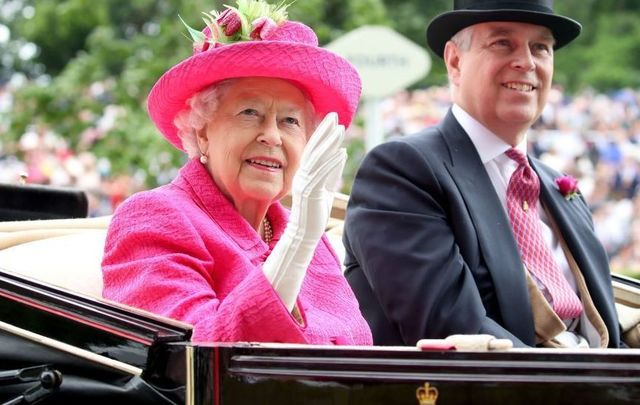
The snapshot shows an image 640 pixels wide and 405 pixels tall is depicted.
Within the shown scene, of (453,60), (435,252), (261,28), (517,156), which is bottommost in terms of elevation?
(435,252)

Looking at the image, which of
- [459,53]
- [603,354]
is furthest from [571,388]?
[459,53]

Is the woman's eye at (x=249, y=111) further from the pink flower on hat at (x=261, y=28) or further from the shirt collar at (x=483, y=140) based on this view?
the shirt collar at (x=483, y=140)

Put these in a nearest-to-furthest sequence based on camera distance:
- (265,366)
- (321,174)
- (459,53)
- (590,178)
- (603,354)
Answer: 1. (603,354)
2. (265,366)
3. (321,174)
4. (459,53)
5. (590,178)

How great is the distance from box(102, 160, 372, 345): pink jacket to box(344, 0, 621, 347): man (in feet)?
1.06

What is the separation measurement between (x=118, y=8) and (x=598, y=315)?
11377 mm

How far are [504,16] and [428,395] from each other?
1.69 m

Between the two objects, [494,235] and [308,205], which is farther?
[494,235]

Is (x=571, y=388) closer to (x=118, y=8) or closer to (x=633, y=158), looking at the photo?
(x=633, y=158)

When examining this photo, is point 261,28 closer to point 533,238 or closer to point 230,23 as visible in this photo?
point 230,23

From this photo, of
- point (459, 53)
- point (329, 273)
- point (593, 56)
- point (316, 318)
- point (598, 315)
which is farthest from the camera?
point (593, 56)

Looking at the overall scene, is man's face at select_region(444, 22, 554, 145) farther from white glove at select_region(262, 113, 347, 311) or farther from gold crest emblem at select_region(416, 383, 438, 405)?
gold crest emblem at select_region(416, 383, 438, 405)

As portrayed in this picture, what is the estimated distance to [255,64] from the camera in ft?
8.97

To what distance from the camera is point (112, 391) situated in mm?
2359

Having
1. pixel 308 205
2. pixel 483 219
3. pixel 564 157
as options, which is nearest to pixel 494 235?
pixel 483 219
